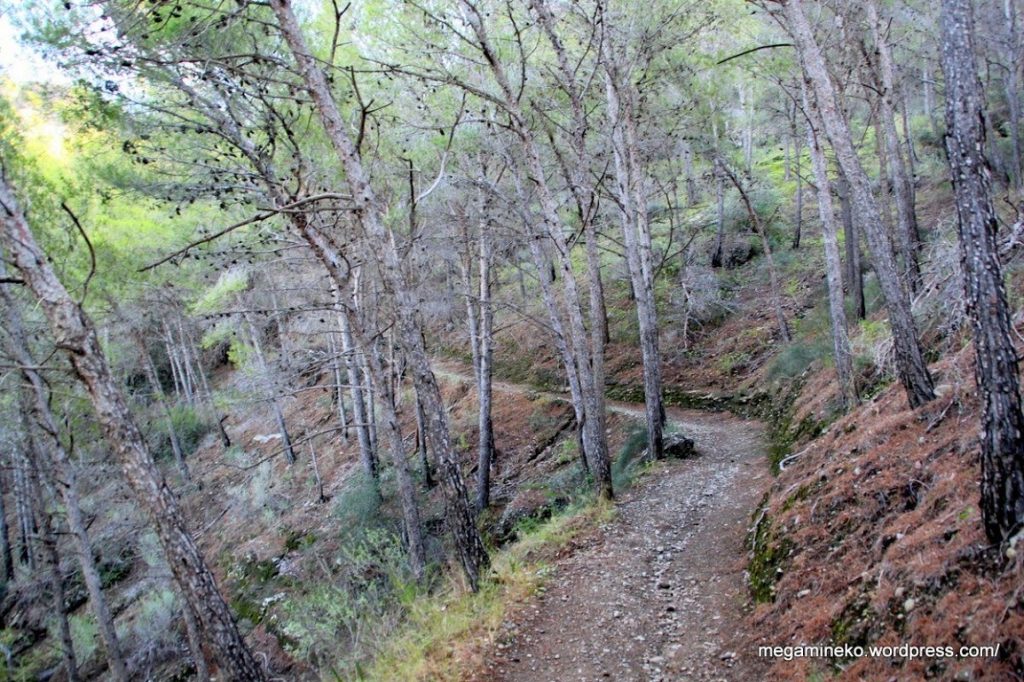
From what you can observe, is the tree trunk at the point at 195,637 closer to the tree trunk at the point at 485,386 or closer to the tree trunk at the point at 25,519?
the tree trunk at the point at 485,386

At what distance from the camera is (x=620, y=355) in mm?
20344

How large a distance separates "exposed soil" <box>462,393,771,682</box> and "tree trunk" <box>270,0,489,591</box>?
37.2 inches

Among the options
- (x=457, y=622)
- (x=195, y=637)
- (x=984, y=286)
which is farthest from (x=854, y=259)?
(x=195, y=637)

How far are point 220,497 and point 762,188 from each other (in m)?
22.9

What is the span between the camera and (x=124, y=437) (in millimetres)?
6285

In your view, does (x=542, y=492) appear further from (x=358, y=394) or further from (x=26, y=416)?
(x=26, y=416)

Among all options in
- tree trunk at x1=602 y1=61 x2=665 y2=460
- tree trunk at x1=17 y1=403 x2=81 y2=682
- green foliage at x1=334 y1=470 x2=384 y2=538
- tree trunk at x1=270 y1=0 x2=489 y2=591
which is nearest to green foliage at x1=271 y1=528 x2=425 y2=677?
green foliage at x1=334 y1=470 x2=384 y2=538

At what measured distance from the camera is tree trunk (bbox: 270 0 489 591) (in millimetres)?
5754

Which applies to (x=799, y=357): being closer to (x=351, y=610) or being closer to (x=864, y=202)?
(x=864, y=202)

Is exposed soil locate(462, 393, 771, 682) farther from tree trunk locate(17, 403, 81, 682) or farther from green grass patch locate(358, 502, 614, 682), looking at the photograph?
tree trunk locate(17, 403, 81, 682)

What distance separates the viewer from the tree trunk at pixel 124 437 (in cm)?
585

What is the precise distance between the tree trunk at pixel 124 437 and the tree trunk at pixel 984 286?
700 cm

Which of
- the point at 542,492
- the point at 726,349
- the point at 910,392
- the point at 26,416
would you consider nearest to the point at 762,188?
the point at 726,349

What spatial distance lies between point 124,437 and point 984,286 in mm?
7270
